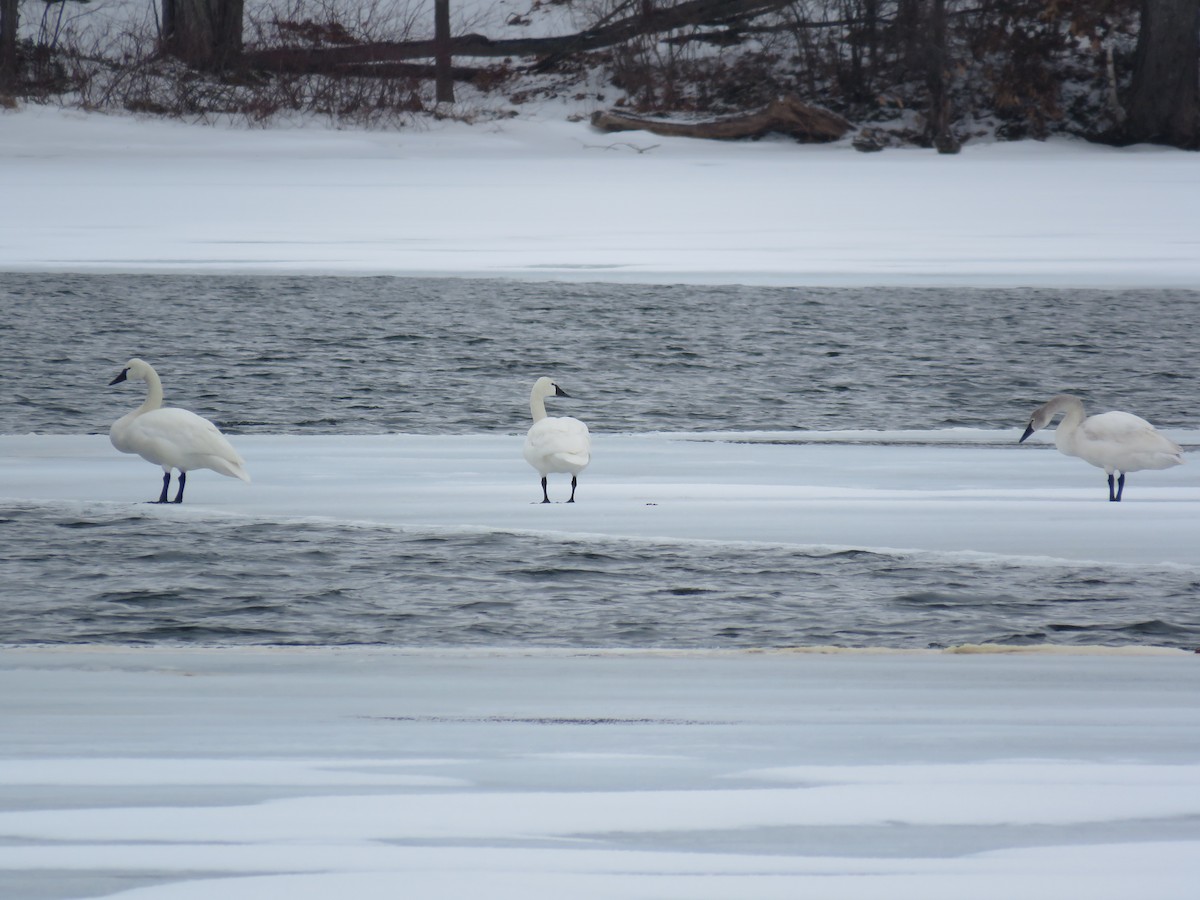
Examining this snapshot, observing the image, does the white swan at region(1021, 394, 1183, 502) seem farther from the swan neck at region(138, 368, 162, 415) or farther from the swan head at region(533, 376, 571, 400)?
the swan neck at region(138, 368, 162, 415)

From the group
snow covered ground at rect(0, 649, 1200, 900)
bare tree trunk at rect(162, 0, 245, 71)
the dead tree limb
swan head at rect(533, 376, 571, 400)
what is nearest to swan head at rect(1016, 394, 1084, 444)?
swan head at rect(533, 376, 571, 400)

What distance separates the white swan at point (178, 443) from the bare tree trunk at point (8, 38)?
52.6 ft

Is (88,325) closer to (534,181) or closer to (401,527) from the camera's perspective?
(401,527)

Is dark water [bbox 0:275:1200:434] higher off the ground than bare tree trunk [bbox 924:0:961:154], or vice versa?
bare tree trunk [bbox 924:0:961:154]

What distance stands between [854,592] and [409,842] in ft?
6.45

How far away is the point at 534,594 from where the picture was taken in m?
3.92

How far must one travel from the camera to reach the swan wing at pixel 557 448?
4797mm

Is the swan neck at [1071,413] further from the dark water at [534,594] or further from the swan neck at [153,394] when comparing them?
the swan neck at [153,394]

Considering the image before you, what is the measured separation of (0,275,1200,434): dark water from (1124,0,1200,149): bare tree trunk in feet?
35.4

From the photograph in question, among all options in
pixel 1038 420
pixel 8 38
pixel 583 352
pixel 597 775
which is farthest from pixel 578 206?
pixel 597 775

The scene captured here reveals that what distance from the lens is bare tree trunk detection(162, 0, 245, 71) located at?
2066 centimetres

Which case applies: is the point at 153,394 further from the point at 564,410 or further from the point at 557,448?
the point at 564,410

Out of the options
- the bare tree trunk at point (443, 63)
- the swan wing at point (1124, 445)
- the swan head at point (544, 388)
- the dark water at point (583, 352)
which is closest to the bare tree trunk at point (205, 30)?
the bare tree trunk at point (443, 63)

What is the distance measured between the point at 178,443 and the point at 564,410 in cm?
222
